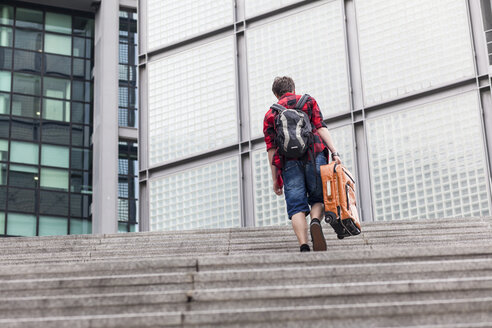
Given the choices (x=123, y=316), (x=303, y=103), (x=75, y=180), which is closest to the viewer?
(x=123, y=316)

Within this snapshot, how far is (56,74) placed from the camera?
26812mm

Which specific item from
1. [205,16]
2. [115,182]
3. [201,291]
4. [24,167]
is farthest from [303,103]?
[24,167]

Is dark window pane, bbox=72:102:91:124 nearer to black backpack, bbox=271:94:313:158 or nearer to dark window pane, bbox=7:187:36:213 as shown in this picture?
dark window pane, bbox=7:187:36:213

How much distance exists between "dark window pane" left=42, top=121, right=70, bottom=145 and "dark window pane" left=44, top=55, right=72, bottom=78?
1.57 meters

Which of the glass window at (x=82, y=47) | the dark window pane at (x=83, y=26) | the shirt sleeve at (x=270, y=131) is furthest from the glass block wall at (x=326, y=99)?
the dark window pane at (x=83, y=26)

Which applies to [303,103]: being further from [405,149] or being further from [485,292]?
[405,149]

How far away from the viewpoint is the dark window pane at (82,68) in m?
27.2

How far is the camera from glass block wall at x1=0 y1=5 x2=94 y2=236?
25047mm

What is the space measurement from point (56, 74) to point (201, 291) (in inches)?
852

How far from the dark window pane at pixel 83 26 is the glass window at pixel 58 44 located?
1.24ft

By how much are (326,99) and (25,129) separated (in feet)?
37.9

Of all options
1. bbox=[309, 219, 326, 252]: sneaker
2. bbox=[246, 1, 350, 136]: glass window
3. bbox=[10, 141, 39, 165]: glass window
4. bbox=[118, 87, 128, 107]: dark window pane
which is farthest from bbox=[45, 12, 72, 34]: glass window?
bbox=[309, 219, 326, 252]: sneaker

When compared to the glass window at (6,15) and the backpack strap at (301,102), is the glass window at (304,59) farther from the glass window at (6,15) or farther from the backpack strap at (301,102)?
the glass window at (6,15)

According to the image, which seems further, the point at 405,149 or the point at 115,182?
the point at 115,182
